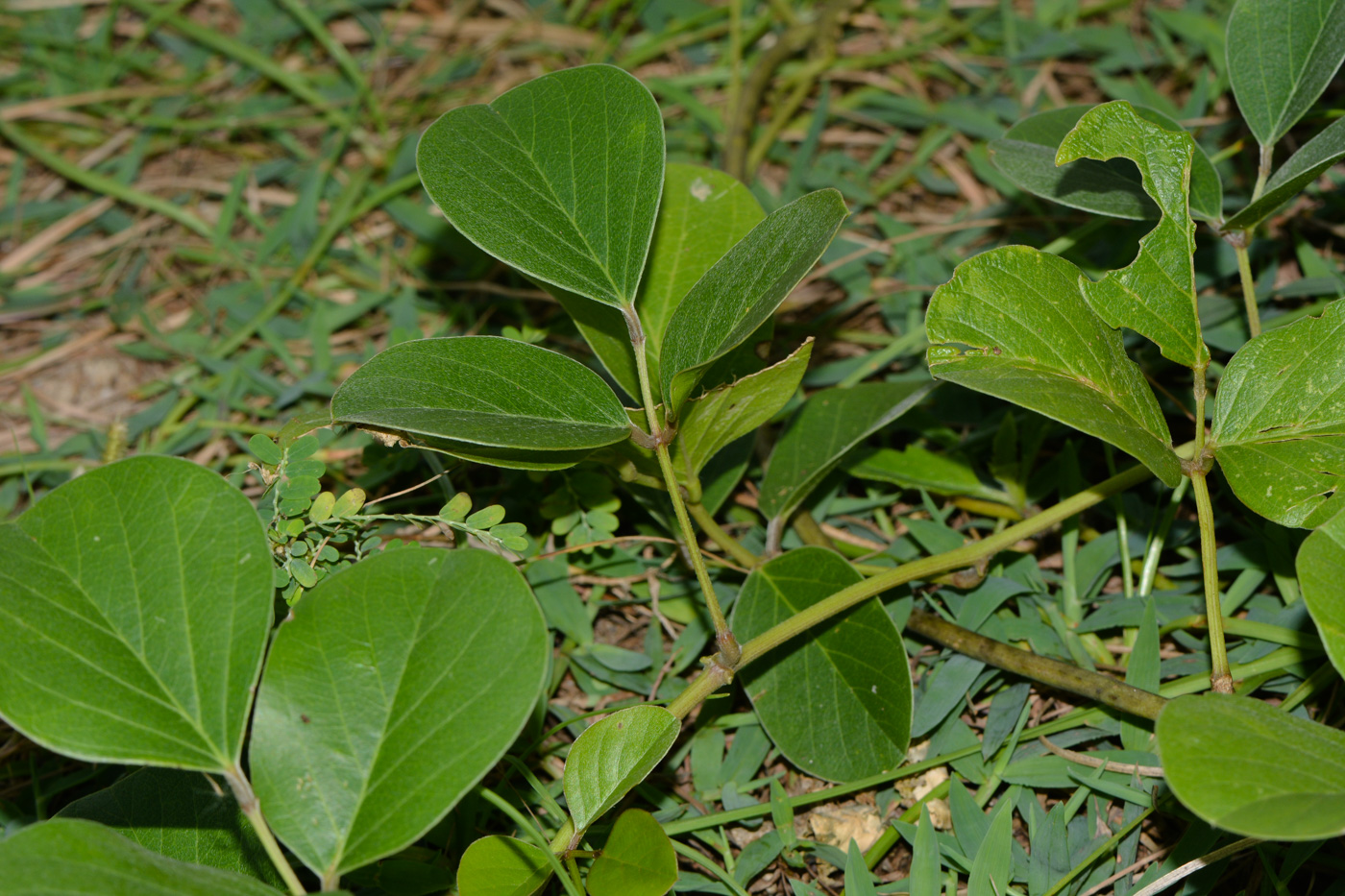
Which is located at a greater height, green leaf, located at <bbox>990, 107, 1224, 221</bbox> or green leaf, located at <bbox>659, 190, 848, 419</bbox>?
green leaf, located at <bbox>990, 107, 1224, 221</bbox>

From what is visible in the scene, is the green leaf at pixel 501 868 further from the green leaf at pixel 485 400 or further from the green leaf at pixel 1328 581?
the green leaf at pixel 1328 581

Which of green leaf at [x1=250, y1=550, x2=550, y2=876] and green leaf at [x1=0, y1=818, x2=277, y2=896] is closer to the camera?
green leaf at [x1=0, y1=818, x2=277, y2=896]

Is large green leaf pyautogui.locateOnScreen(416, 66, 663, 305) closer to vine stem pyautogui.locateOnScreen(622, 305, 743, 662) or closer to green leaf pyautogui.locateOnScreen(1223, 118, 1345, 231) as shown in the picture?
vine stem pyautogui.locateOnScreen(622, 305, 743, 662)

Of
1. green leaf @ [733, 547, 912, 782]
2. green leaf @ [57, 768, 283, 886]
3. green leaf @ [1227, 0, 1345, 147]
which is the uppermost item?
green leaf @ [1227, 0, 1345, 147]

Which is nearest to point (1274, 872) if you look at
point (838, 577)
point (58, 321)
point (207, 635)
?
point (838, 577)

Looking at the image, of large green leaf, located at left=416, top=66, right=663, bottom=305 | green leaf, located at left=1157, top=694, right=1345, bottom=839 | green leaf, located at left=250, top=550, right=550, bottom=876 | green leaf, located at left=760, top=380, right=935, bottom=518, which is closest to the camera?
green leaf, located at left=1157, top=694, right=1345, bottom=839

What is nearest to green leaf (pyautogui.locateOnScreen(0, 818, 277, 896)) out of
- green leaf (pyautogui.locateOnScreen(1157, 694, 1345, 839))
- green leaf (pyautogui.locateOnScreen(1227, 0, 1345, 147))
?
green leaf (pyautogui.locateOnScreen(1157, 694, 1345, 839))

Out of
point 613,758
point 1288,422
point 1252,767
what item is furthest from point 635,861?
point 1288,422

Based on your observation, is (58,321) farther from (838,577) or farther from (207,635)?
(838,577)
